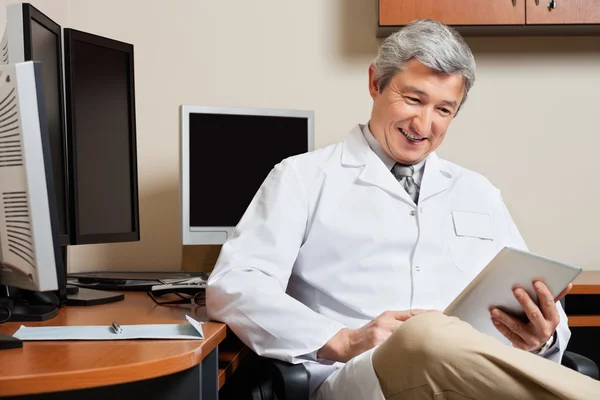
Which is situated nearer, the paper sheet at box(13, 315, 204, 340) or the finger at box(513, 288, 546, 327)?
the paper sheet at box(13, 315, 204, 340)

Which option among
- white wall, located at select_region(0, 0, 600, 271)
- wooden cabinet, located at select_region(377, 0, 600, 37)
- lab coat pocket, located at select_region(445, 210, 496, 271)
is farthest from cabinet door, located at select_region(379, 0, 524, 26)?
lab coat pocket, located at select_region(445, 210, 496, 271)

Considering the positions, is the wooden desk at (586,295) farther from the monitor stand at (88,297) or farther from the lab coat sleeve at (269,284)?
the monitor stand at (88,297)

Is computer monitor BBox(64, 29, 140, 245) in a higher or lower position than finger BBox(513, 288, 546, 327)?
higher

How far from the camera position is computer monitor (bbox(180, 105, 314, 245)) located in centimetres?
236

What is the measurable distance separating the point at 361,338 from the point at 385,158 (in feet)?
1.96

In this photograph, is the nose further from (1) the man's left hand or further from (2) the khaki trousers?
(2) the khaki trousers

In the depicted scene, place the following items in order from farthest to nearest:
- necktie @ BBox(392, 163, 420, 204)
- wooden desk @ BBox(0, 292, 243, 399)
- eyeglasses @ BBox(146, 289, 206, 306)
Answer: necktie @ BBox(392, 163, 420, 204) < eyeglasses @ BBox(146, 289, 206, 306) < wooden desk @ BBox(0, 292, 243, 399)

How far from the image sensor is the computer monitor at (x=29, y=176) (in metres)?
1.07

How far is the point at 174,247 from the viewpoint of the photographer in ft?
8.74

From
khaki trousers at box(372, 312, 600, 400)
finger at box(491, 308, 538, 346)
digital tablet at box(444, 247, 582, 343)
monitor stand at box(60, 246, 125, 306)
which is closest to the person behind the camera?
khaki trousers at box(372, 312, 600, 400)

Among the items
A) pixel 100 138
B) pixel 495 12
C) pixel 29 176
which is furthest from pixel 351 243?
pixel 495 12

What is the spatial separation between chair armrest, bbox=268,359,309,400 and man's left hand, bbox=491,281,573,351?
0.43 m

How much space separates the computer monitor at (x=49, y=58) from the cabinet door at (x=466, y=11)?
111 centimetres

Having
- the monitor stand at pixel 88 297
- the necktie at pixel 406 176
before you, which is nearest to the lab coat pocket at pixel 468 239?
the necktie at pixel 406 176
